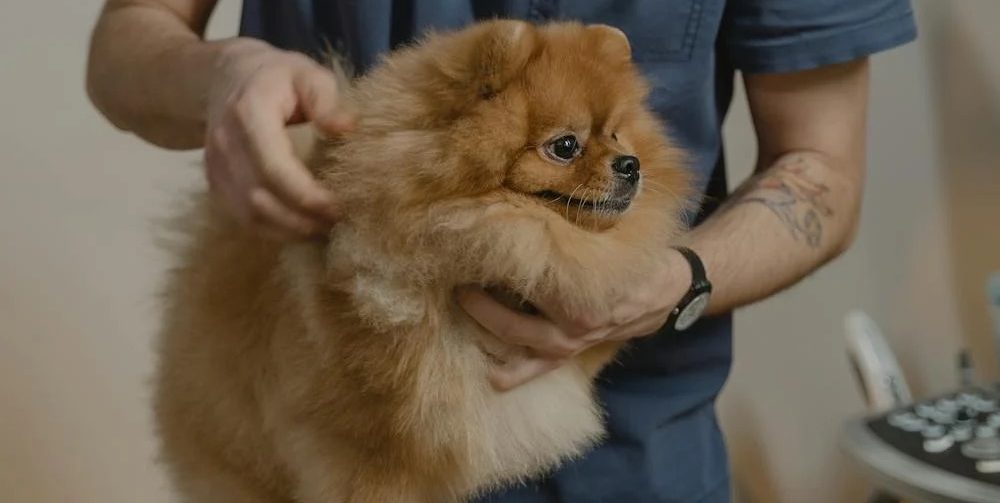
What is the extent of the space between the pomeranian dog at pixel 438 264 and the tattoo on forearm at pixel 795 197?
0.21m


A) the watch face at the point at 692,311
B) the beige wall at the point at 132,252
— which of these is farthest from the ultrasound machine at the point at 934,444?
the watch face at the point at 692,311

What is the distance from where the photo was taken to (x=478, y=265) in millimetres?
705

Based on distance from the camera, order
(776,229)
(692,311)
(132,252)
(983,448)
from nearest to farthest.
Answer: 1. (692,311)
2. (776,229)
3. (983,448)
4. (132,252)

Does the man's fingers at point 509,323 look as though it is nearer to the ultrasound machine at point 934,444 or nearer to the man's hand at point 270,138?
the man's hand at point 270,138

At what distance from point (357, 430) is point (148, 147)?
979 millimetres

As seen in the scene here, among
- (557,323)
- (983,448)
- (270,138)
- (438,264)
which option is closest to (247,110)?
(270,138)

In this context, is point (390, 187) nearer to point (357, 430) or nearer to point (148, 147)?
point (357, 430)

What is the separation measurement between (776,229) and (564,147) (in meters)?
0.38

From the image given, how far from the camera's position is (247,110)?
0.68 meters

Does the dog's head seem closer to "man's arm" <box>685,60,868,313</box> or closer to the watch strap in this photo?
the watch strap

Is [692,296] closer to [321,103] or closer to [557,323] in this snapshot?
[557,323]

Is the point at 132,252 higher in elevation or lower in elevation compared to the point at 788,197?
lower

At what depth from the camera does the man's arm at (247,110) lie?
0.68m

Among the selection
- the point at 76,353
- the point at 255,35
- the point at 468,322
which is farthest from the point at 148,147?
the point at 468,322
